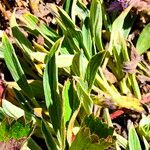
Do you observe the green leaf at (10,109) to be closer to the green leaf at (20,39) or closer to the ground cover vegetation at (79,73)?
the ground cover vegetation at (79,73)

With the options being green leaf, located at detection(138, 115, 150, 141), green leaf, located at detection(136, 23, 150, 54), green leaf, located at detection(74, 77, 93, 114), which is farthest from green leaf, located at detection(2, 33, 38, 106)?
green leaf, located at detection(136, 23, 150, 54)

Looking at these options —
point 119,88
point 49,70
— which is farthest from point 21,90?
point 119,88

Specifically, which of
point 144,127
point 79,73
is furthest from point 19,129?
point 144,127

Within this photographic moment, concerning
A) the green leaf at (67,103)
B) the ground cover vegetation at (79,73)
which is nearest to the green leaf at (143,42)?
the ground cover vegetation at (79,73)

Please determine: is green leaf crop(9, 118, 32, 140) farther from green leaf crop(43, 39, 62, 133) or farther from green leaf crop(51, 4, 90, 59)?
green leaf crop(51, 4, 90, 59)

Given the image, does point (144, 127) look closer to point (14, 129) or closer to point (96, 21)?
point (96, 21)

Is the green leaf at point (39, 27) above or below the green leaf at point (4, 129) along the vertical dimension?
above

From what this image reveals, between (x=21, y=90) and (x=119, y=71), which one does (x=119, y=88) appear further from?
(x=21, y=90)

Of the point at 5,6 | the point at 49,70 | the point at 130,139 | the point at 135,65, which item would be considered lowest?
the point at 130,139
